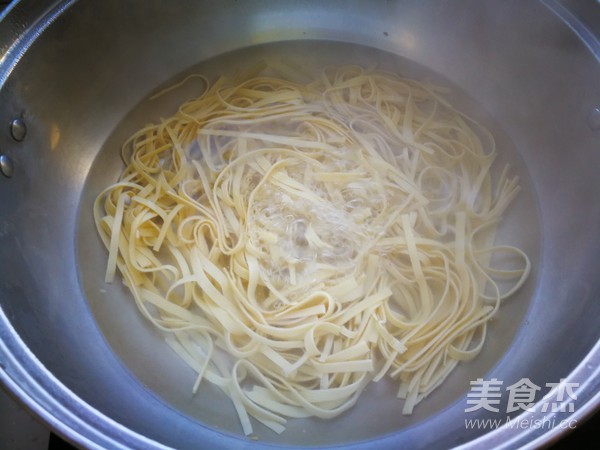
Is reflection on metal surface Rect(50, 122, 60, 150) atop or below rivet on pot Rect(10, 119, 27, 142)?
atop

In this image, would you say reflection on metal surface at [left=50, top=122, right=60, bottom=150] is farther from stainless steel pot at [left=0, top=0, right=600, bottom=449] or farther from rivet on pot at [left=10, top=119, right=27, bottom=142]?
rivet on pot at [left=10, top=119, right=27, bottom=142]

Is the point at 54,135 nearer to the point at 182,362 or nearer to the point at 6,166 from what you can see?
the point at 6,166

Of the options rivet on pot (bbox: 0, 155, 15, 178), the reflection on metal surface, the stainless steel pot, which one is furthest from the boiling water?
rivet on pot (bbox: 0, 155, 15, 178)

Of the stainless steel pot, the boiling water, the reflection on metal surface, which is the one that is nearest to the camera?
the stainless steel pot

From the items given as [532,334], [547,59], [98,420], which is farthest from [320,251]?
[547,59]

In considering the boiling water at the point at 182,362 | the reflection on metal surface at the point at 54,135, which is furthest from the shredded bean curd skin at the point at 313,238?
the reflection on metal surface at the point at 54,135

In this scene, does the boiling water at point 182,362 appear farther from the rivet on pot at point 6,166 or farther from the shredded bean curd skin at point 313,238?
the rivet on pot at point 6,166
